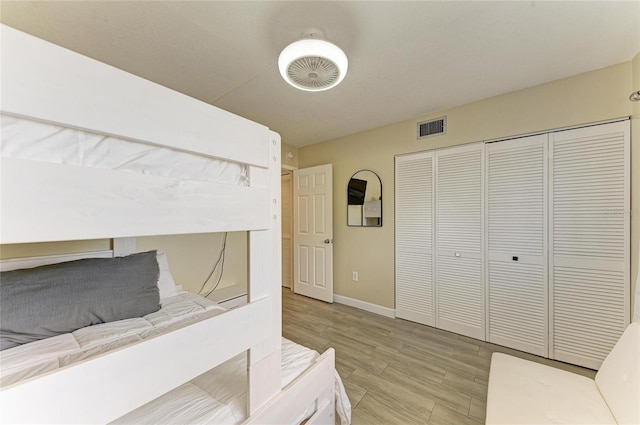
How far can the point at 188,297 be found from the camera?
1976mm

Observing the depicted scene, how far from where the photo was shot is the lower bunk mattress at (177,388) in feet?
2.86

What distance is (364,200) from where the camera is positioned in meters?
3.18

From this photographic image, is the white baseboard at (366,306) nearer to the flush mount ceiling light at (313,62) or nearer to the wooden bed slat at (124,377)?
the wooden bed slat at (124,377)

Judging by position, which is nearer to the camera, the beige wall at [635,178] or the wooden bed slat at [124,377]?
the wooden bed slat at [124,377]

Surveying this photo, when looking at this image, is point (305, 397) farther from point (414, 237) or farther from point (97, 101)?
point (414, 237)

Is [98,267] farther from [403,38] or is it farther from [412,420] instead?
[403,38]

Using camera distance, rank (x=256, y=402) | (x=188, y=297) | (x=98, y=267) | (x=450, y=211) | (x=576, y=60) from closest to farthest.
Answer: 1. (x=256, y=402)
2. (x=98, y=267)
3. (x=576, y=60)
4. (x=188, y=297)
5. (x=450, y=211)

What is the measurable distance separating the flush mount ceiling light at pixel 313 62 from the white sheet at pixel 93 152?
3.20 ft

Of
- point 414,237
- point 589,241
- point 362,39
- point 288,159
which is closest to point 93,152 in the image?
point 362,39

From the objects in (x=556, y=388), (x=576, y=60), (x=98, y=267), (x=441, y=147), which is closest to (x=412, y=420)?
(x=556, y=388)

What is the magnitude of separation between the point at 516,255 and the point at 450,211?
0.68m

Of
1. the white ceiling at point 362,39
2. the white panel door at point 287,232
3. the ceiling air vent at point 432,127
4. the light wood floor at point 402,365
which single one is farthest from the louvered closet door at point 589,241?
the white panel door at point 287,232

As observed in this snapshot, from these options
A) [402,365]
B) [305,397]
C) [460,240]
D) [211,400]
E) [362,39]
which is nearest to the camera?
[211,400]

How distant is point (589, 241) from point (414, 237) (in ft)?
4.48
